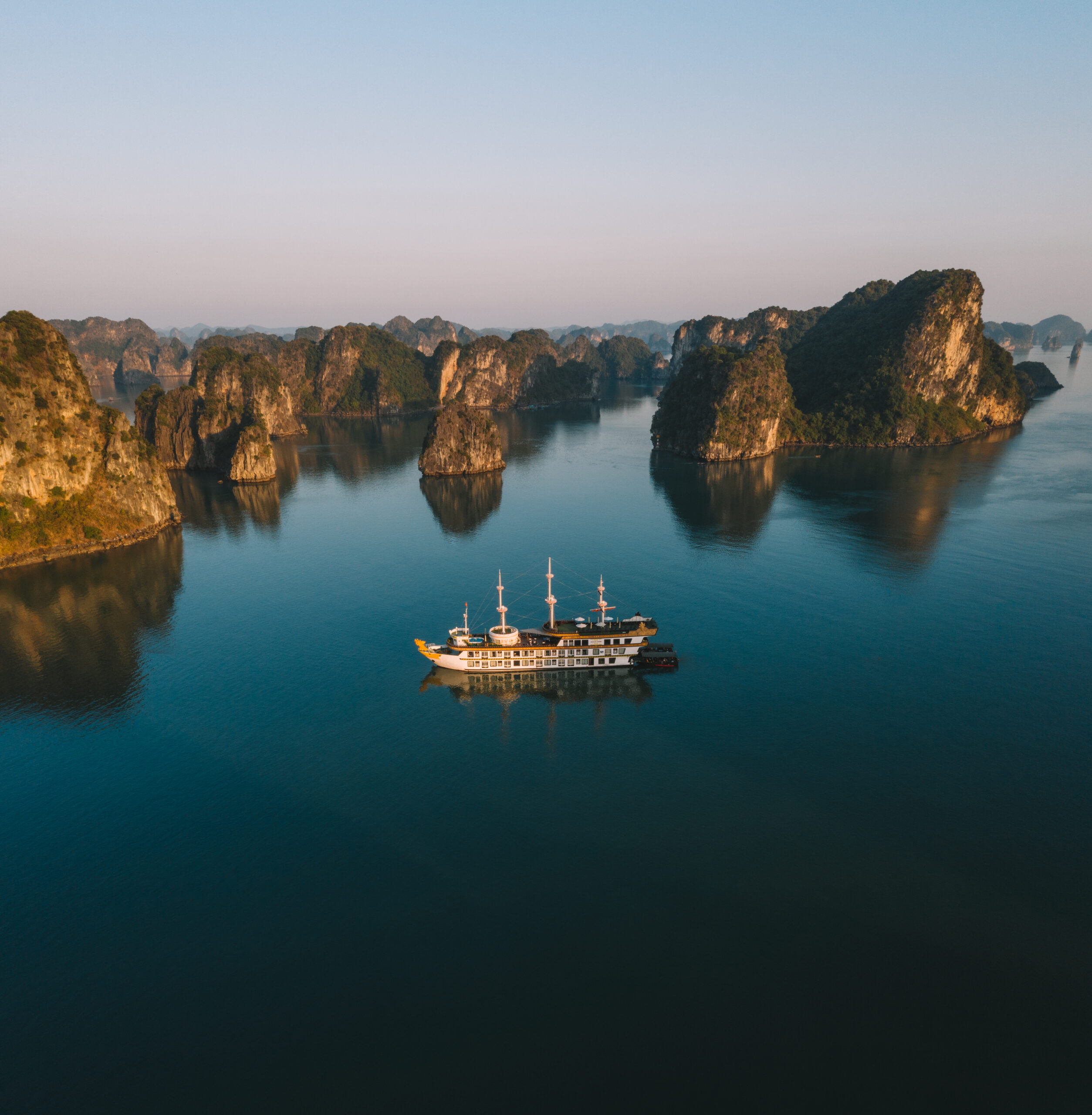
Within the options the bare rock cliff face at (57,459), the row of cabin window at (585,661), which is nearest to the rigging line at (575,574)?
the row of cabin window at (585,661)

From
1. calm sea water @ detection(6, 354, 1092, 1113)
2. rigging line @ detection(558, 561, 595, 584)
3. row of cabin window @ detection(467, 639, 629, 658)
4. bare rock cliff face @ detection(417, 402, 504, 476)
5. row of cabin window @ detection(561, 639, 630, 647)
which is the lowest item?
calm sea water @ detection(6, 354, 1092, 1113)

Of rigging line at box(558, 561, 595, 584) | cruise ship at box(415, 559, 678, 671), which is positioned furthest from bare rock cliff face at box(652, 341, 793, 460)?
cruise ship at box(415, 559, 678, 671)

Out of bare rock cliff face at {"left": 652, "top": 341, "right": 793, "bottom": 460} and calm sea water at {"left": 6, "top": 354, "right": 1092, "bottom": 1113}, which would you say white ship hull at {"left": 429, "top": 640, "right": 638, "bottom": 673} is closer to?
calm sea water at {"left": 6, "top": 354, "right": 1092, "bottom": 1113}

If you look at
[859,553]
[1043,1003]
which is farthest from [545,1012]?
[859,553]

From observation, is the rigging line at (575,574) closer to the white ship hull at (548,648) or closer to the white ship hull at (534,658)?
the white ship hull at (548,648)

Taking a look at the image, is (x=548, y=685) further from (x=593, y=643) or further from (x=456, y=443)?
(x=456, y=443)

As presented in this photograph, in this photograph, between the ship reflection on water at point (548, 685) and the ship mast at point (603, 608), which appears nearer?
the ship reflection on water at point (548, 685)

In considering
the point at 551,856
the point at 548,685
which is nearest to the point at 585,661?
the point at 548,685
